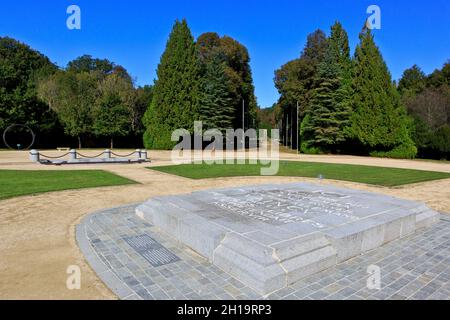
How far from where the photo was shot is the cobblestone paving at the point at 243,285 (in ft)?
11.7

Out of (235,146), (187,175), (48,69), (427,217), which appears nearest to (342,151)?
(235,146)

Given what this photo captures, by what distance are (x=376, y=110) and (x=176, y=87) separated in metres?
22.7

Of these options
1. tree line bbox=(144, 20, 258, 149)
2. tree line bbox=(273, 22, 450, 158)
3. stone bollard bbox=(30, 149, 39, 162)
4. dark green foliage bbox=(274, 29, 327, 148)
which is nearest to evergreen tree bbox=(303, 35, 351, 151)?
tree line bbox=(273, 22, 450, 158)

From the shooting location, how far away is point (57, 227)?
247 inches

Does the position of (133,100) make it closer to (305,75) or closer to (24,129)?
(24,129)

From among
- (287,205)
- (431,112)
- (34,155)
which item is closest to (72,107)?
(34,155)

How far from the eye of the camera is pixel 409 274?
4117 mm

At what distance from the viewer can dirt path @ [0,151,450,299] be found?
12.2 ft

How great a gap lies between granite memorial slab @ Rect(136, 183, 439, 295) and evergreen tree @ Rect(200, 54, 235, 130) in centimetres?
2973

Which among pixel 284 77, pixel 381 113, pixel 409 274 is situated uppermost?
pixel 284 77

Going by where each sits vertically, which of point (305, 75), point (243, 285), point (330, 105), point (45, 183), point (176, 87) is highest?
point (305, 75)
